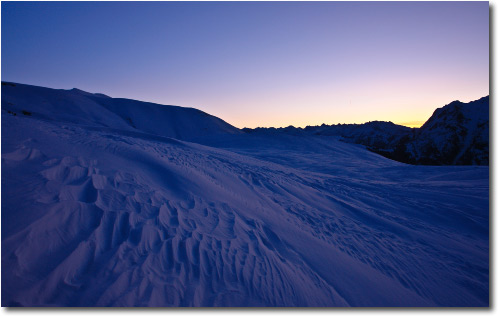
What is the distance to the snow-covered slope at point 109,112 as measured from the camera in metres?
16.7

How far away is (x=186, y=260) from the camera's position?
2305 millimetres

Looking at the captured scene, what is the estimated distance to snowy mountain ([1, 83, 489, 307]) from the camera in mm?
1962

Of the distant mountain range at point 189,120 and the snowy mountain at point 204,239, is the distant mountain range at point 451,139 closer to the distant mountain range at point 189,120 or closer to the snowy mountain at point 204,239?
the distant mountain range at point 189,120

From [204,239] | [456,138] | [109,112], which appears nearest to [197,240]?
[204,239]

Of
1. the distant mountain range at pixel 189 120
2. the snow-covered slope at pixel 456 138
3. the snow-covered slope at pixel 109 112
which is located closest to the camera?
the snow-covered slope at pixel 109 112

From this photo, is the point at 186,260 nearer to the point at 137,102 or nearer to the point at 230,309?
the point at 230,309

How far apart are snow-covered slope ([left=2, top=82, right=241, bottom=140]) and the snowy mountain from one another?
40.0 ft

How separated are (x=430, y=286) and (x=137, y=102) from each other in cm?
3848

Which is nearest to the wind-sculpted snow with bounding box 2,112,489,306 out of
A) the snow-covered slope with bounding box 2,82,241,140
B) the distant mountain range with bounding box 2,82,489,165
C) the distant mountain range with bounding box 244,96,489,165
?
the distant mountain range with bounding box 2,82,489,165

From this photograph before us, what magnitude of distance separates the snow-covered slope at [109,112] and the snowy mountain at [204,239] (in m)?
12.2

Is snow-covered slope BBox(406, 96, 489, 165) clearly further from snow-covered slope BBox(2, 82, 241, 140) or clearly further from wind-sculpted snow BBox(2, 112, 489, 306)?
snow-covered slope BBox(2, 82, 241, 140)

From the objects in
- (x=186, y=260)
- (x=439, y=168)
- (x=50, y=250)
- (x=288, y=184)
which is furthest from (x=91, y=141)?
(x=439, y=168)

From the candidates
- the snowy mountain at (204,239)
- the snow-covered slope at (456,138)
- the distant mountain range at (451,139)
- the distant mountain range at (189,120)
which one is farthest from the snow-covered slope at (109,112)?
the snow-covered slope at (456,138)

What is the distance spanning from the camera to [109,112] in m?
24.2
